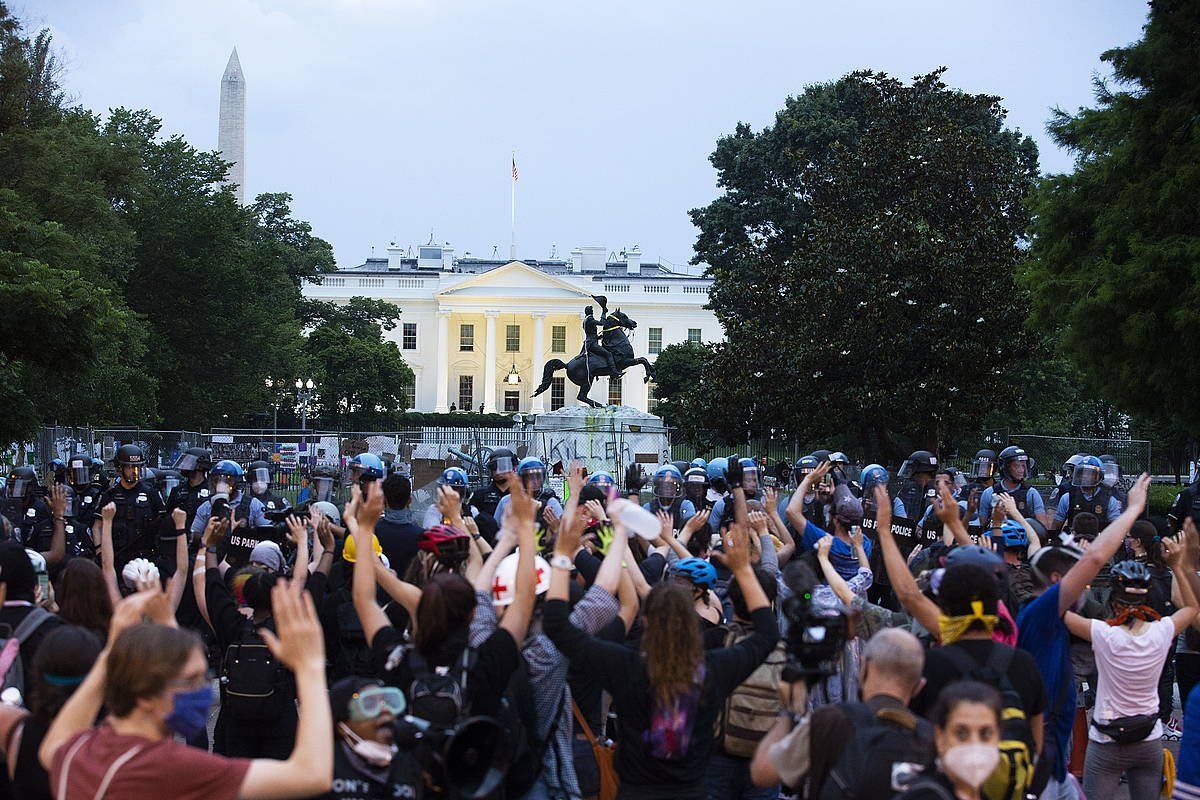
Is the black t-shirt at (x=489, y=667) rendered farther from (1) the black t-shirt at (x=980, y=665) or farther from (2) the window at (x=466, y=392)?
(2) the window at (x=466, y=392)

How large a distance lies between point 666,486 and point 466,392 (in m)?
76.5

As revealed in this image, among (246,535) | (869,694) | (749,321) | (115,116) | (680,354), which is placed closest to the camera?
(869,694)

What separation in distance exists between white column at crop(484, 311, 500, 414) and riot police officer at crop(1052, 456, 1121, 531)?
74.1 m

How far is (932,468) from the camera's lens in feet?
38.4

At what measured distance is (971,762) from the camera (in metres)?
3.30

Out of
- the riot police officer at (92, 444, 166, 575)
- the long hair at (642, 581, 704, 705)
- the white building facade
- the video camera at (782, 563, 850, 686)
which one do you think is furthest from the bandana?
the white building facade

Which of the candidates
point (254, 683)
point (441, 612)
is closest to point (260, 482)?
point (254, 683)

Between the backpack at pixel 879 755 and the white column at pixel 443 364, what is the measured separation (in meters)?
82.7

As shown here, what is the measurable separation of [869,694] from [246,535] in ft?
18.5

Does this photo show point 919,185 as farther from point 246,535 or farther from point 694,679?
point 694,679

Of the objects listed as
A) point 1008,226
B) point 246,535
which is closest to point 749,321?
point 1008,226

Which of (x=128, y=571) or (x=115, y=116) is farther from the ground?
(x=115, y=116)

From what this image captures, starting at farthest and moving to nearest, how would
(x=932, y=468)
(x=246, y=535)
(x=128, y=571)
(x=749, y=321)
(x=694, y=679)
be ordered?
1. (x=749, y=321)
2. (x=932, y=468)
3. (x=246, y=535)
4. (x=128, y=571)
5. (x=694, y=679)

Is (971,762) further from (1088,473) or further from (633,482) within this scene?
(633,482)
